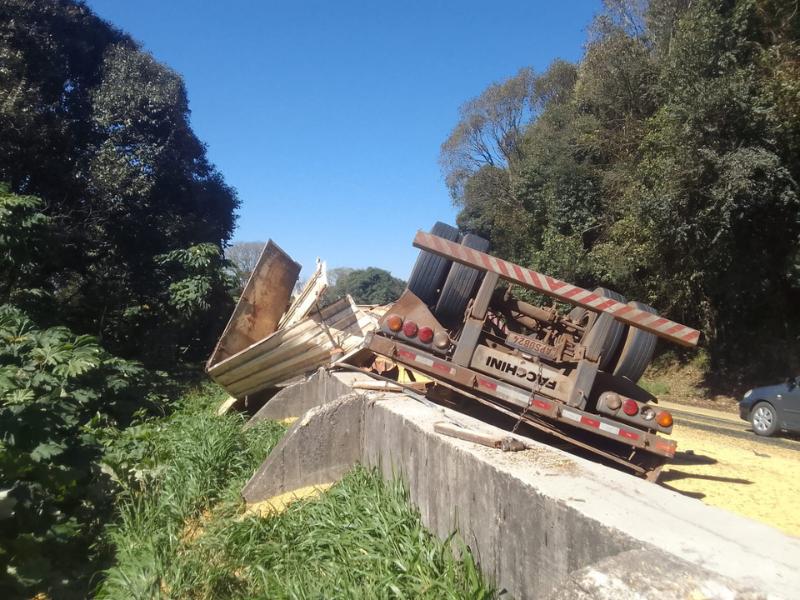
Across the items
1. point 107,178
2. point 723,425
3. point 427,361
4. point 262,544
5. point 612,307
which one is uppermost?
point 612,307

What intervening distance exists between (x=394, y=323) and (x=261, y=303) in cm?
298

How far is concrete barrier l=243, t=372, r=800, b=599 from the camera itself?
199cm

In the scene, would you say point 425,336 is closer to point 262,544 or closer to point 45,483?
point 262,544

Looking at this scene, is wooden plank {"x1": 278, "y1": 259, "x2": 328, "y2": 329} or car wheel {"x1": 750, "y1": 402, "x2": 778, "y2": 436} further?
car wheel {"x1": 750, "y1": 402, "x2": 778, "y2": 436}

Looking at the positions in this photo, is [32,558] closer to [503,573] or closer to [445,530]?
[445,530]

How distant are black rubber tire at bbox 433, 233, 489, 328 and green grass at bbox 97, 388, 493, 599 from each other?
225 cm

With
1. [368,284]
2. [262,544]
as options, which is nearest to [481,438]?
[262,544]

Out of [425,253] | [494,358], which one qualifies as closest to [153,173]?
[425,253]

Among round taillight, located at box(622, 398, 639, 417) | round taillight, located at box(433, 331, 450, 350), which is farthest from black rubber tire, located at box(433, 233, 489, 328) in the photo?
round taillight, located at box(622, 398, 639, 417)

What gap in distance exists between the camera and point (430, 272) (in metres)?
6.52

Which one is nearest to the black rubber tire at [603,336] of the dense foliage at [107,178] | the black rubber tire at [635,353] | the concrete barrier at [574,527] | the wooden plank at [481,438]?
the black rubber tire at [635,353]

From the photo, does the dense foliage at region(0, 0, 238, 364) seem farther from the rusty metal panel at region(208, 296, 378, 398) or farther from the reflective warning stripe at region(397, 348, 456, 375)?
the reflective warning stripe at region(397, 348, 456, 375)

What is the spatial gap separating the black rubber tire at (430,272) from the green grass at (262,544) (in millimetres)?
2384

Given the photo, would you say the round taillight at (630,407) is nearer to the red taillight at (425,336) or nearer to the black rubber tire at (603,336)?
the black rubber tire at (603,336)
